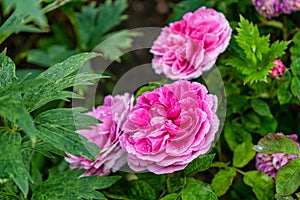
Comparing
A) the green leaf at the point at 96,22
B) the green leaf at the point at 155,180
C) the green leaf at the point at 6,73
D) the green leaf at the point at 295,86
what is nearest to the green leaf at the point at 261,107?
the green leaf at the point at 295,86

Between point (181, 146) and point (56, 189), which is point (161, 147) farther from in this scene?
point (56, 189)

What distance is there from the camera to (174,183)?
1.50 meters

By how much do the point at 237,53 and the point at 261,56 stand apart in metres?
0.12

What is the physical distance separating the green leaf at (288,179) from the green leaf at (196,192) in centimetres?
16

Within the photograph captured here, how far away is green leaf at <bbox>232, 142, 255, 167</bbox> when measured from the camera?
1.62 meters

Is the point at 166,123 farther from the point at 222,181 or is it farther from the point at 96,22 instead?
the point at 96,22

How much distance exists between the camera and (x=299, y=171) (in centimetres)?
139

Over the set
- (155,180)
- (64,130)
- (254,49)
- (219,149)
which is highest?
(64,130)

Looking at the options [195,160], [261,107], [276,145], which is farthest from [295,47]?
[195,160]

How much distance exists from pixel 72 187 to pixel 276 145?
1.70ft

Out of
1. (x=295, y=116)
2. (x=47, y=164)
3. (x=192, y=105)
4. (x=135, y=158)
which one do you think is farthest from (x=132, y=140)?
(x=47, y=164)

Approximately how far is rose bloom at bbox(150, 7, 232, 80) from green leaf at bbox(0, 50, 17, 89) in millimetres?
459

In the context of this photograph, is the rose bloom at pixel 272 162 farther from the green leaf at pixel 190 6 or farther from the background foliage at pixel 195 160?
the green leaf at pixel 190 6

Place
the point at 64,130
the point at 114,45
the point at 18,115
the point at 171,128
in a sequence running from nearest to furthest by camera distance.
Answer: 1. the point at 18,115
2. the point at 64,130
3. the point at 171,128
4. the point at 114,45
